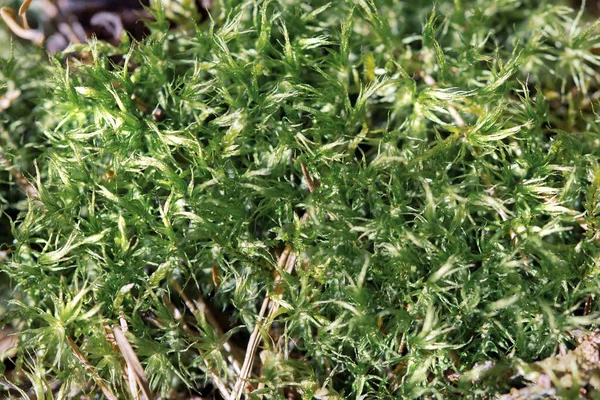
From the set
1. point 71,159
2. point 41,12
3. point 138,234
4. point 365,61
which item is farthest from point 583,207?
point 41,12

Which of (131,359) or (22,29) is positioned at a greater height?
(22,29)

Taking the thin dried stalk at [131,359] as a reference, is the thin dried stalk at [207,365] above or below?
below

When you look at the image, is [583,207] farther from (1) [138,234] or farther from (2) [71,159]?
(2) [71,159]

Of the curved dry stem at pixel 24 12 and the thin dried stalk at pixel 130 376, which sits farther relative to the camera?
the curved dry stem at pixel 24 12

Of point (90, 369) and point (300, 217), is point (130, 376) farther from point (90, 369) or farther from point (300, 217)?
point (300, 217)

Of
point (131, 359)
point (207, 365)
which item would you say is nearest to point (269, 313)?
point (207, 365)

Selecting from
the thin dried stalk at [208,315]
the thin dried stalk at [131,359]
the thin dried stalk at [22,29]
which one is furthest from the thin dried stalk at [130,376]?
the thin dried stalk at [22,29]

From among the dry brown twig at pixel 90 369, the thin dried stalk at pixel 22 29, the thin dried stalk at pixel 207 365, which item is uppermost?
the thin dried stalk at pixel 22 29

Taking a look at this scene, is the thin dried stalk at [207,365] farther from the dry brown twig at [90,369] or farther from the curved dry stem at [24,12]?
the curved dry stem at [24,12]

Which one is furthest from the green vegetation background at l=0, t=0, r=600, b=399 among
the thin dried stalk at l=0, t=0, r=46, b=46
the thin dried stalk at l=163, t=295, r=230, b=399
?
the thin dried stalk at l=0, t=0, r=46, b=46
